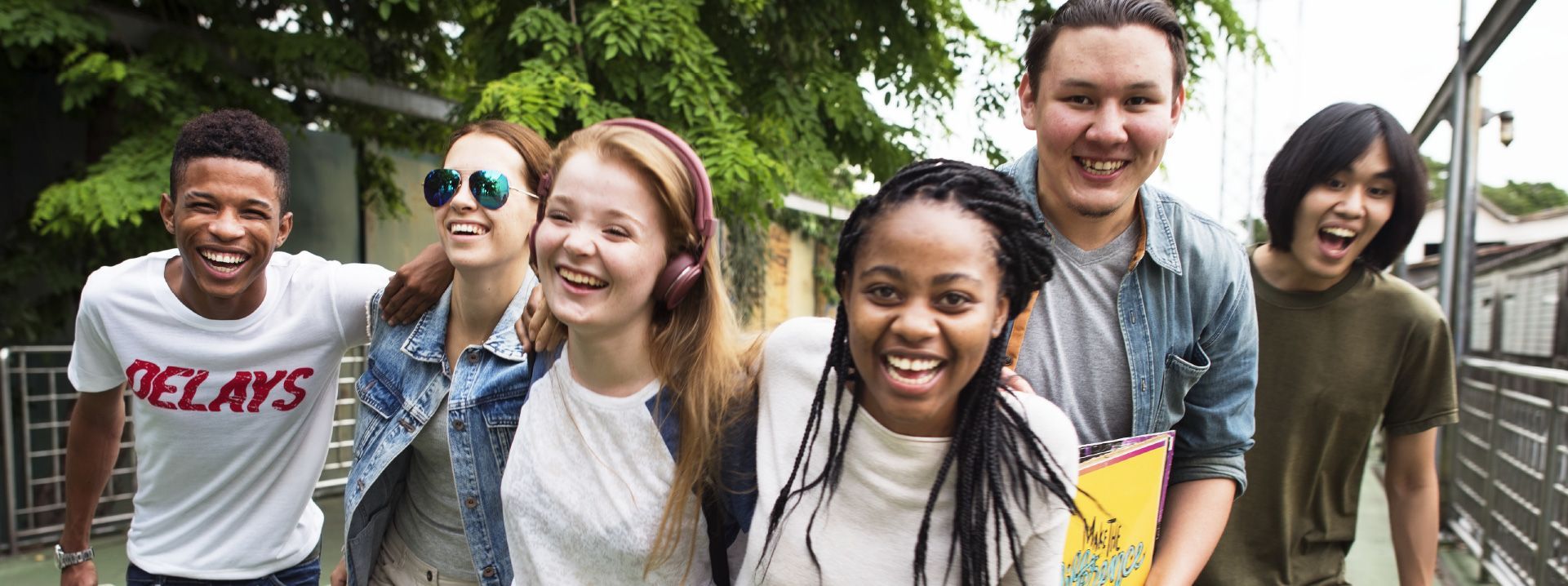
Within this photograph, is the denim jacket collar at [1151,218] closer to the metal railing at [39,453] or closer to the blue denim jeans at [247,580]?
the blue denim jeans at [247,580]

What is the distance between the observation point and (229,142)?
2475 millimetres

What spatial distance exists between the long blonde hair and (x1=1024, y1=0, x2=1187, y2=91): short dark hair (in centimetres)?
75

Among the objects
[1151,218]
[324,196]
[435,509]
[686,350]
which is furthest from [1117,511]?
[324,196]

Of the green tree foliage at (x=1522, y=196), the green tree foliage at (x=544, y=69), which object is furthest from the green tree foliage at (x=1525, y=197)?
the green tree foliage at (x=544, y=69)

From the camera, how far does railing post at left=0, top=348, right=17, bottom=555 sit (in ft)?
17.3

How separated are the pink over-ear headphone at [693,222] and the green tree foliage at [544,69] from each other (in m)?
3.06

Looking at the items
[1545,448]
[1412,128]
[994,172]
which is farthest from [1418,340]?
[1412,128]

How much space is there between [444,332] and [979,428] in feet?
4.61

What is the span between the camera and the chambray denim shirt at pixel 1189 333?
75.2 inches

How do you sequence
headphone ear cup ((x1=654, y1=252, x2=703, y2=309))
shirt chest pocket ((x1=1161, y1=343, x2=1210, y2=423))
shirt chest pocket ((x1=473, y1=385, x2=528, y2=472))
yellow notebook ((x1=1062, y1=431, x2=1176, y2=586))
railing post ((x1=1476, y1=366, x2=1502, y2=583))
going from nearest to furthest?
yellow notebook ((x1=1062, y1=431, x2=1176, y2=586)) < headphone ear cup ((x1=654, y1=252, x2=703, y2=309)) < shirt chest pocket ((x1=1161, y1=343, x2=1210, y2=423)) < shirt chest pocket ((x1=473, y1=385, x2=528, y2=472)) < railing post ((x1=1476, y1=366, x2=1502, y2=583))

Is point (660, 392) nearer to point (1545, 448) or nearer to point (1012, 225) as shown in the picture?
point (1012, 225)

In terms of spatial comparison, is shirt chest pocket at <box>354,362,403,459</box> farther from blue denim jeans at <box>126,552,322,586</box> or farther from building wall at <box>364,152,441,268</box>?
building wall at <box>364,152,441,268</box>

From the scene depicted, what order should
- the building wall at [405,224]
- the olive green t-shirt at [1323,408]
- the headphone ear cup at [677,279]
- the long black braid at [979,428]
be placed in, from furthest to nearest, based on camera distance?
1. the building wall at [405,224]
2. the olive green t-shirt at [1323,408]
3. the headphone ear cup at [677,279]
4. the long black braid at [979,428]

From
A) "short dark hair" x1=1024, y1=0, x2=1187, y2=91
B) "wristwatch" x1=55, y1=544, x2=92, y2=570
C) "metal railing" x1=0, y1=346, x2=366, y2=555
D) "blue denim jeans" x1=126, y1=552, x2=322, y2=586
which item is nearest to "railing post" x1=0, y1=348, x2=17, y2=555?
"metal railing" x1=0, y1=346, x2=366, y2=555
